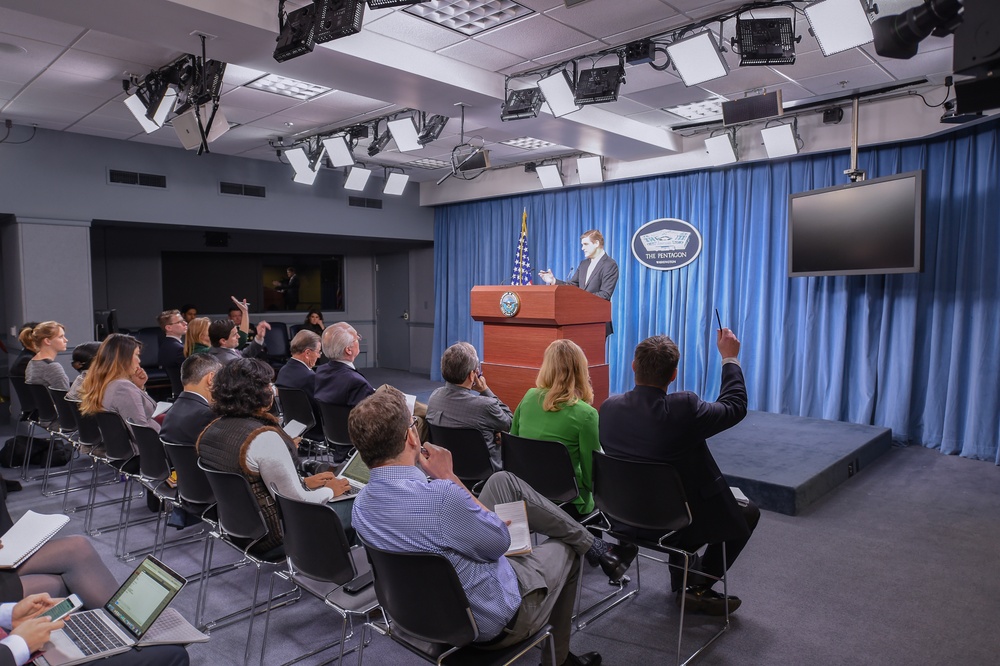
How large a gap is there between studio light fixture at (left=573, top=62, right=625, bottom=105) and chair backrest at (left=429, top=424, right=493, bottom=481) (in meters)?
2.67

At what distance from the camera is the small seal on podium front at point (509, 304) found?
4.84 m

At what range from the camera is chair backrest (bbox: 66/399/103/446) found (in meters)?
4.12

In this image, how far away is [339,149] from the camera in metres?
6.79

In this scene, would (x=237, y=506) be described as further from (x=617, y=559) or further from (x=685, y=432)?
(x=685, y=432)

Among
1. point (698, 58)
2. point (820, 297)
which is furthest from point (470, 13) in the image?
point (820, 297)

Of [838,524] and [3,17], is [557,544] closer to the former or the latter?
[838,524]

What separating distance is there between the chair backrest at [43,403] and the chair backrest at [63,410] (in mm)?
146

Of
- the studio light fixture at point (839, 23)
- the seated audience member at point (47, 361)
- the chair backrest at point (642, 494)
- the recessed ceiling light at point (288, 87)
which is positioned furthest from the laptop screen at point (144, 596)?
the recessed ceiling light at point (288, 87)

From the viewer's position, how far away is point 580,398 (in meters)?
3.12

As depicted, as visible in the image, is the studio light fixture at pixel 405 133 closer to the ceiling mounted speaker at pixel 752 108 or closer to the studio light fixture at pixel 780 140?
the ceiling mounted speaker at pixel 752 108

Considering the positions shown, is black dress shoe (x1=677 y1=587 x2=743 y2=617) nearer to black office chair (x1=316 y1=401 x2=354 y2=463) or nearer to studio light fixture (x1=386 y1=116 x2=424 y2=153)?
black office chair (x1=316 y1=401 x2=354 y2=463)

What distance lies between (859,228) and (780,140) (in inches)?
46.0

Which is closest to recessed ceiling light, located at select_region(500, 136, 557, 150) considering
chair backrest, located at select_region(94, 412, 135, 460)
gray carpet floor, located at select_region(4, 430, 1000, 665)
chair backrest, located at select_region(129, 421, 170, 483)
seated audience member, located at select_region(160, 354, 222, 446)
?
gray carpet floor, located at select_region(4, 430, 1000, 665)

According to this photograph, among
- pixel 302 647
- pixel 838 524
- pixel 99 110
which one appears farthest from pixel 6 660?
pixel 99 110
